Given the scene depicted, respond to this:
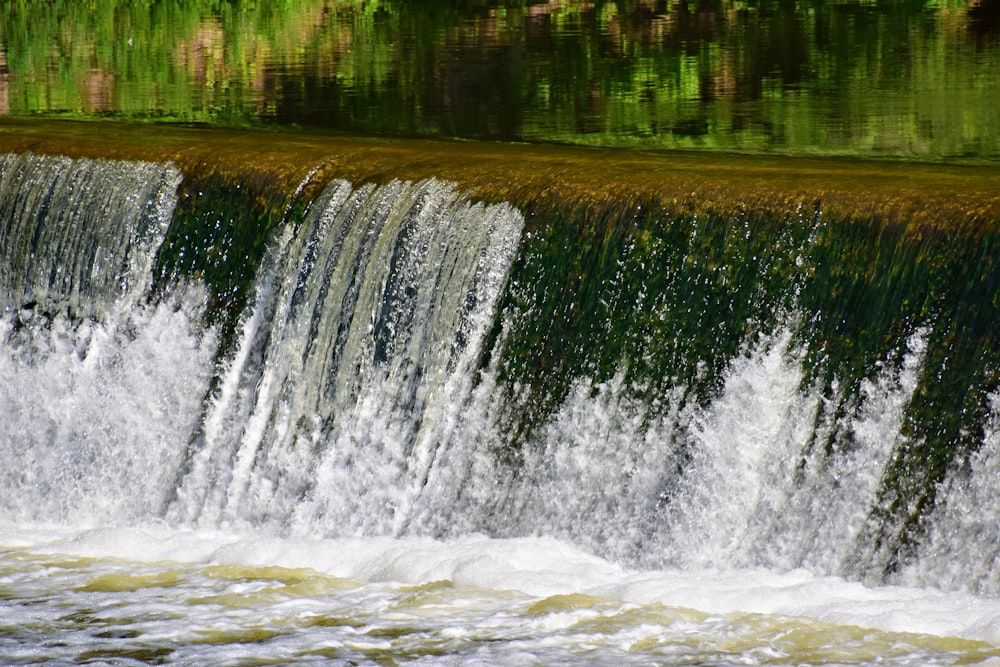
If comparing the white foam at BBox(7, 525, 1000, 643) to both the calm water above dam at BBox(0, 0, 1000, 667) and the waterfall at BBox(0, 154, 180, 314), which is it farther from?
the waterfall at BBox(0, 154, 180, 314)

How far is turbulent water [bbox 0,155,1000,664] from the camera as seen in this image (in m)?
4.47

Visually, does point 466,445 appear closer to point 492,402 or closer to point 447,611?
point 492,402

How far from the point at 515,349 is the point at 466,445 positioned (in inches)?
15.5

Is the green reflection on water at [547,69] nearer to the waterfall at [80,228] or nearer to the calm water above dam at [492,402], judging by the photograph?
the calm water above dam at [492,402]

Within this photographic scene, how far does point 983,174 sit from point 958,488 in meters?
1.57

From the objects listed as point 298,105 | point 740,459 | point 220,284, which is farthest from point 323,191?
point 298,105

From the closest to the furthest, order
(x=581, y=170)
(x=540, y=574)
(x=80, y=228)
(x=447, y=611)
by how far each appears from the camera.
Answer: (x=447, y=611)
(x=540, y=574)
(x=581, y=170)
(x=80, y=228)

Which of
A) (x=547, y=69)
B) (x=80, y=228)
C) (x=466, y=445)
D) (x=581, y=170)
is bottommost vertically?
(x=466, y=445)

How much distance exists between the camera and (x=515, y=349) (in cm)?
552

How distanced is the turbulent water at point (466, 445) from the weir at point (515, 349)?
0.01m

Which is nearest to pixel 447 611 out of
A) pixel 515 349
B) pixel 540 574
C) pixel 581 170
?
pixel 540 574

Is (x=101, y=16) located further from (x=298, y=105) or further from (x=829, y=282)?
(x=829, y=282)

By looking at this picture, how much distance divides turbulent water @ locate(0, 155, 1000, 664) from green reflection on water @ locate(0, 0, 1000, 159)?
8.51 feet

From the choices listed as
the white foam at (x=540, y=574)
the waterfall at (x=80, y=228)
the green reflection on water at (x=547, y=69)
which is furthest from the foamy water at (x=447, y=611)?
the green reflection on water at (x=547, y=69)
